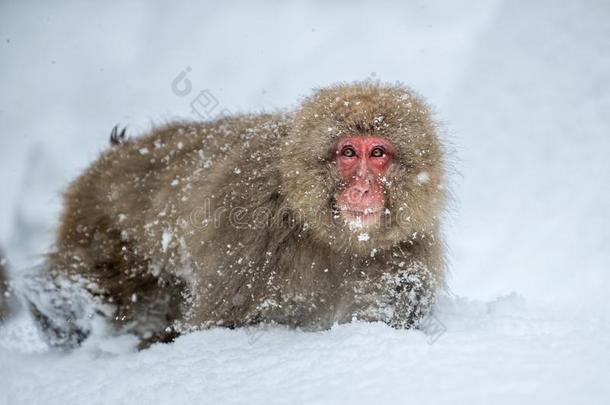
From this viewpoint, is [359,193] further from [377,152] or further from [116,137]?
[116,137]

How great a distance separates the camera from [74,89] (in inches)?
389

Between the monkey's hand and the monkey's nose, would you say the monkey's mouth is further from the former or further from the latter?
the monkey's hand

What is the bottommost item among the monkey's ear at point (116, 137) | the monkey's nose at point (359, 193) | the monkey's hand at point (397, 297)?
the monkey's hand at point (397, 297)

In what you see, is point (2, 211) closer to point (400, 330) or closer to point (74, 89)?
point (74, 89)

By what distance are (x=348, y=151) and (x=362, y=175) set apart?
0.17 meters

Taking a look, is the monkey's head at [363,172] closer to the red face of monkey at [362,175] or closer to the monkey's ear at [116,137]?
the red face of monkey at [362,175]

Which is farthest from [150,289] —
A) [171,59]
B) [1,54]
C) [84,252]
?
[1,54]

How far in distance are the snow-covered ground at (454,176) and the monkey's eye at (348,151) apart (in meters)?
0.81

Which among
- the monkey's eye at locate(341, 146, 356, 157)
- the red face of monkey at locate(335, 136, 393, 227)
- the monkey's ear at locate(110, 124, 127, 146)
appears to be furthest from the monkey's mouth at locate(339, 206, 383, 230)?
the monkey's ear at locate(110, 124, 127, 146)

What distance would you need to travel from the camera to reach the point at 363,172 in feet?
10.7

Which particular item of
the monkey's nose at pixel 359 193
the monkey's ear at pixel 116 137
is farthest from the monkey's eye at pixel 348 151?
the monkey's ear at pixel 116 137

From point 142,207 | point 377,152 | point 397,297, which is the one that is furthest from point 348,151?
point 142,207

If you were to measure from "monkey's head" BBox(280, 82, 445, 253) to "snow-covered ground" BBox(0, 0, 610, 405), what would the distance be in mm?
419

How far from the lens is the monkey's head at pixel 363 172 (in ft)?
10.9
